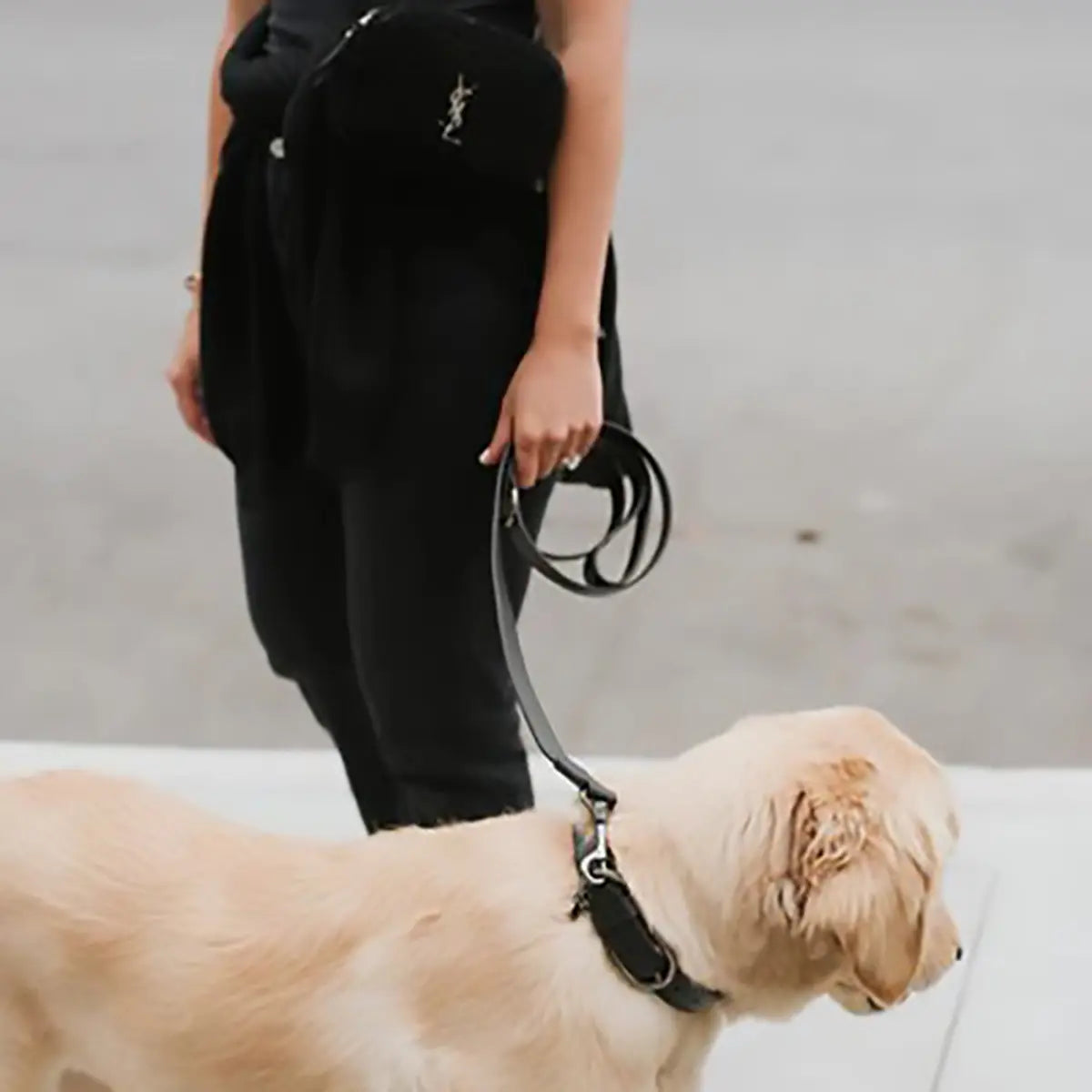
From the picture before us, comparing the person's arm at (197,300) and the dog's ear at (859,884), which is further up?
the person's arm at (197,300)

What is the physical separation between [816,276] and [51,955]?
311 cm

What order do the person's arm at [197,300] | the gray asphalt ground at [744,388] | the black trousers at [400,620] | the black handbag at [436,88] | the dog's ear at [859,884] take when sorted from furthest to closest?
the gray asphalt ground at [744,388]
the person's arm at [197,300]
the black trousers at [400,620]
the black handbag at [436,88]
the dog's ear at [859,884]

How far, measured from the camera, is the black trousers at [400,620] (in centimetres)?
144

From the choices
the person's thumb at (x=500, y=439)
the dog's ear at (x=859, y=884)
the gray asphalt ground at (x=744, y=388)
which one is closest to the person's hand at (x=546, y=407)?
the person's thumb at (x=500, y=439)

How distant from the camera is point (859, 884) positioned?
1.11 meters

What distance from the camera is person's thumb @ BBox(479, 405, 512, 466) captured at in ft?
4.49

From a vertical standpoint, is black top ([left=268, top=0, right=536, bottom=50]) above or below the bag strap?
above

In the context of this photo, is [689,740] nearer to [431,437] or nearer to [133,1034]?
[431,437]

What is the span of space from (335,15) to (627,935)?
2.29 ft

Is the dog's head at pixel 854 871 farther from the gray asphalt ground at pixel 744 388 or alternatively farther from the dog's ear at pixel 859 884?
the gray asphalt ground at pixel 744 388

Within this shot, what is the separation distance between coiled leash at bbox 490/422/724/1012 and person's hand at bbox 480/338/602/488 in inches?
0.6

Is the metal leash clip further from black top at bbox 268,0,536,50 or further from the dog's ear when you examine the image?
black top at bbox 268,0,536,50

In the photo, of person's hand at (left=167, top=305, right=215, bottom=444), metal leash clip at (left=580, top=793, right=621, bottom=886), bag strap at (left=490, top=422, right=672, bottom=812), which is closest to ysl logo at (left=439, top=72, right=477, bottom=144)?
bag strap at (left=490, top=422, right=672, bottom=812)

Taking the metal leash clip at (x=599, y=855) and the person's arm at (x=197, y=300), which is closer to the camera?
the metal leash clip at (x=599, y=855)
